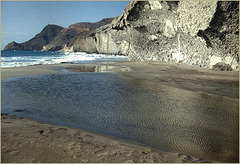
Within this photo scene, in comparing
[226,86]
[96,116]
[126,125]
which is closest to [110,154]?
[126,125]

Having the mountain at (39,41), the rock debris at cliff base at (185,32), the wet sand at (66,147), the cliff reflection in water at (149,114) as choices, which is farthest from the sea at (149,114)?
the mountain at (39,41)

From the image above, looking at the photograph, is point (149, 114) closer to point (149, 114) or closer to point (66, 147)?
point (149, 114)

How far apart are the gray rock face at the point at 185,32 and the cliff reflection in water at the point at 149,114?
19.5 feet

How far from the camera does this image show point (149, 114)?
4449 millimetres

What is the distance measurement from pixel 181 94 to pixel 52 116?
158 inches

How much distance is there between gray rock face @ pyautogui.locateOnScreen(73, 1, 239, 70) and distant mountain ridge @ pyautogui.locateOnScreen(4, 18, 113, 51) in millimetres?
91401

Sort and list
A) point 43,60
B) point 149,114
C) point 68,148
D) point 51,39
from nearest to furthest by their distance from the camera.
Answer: point 68,148 < point 149,114 < point 43,60 < point 51,39

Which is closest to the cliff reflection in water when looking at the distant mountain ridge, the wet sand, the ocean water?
the wet sand

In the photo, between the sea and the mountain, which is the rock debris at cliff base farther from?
the mountain

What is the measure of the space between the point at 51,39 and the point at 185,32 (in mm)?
124918

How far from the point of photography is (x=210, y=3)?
35.0 feet

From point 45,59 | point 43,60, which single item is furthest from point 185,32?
point 45,59

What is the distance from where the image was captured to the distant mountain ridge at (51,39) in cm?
11140

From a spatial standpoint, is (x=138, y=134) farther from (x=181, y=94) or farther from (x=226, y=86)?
(x=226, y=86)
